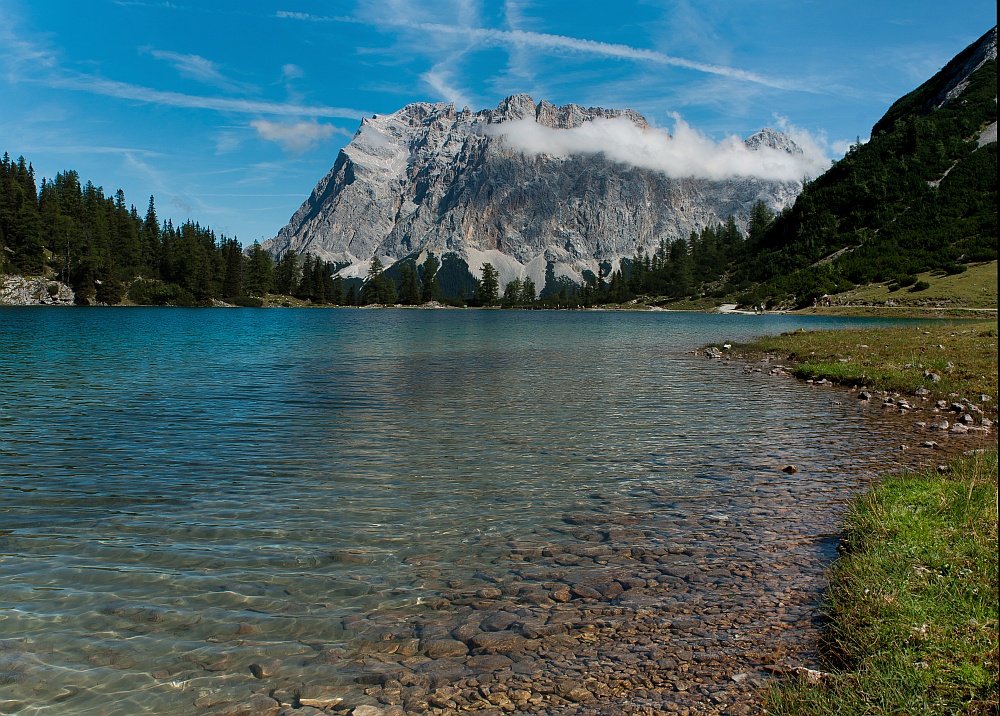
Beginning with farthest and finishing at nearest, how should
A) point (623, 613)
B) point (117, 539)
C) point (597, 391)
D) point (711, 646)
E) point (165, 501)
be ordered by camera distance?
point (597, 391)
point (165, 501)
point (117, 539)
point (623, 613)
point (711, 646)

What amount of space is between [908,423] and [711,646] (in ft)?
65.5

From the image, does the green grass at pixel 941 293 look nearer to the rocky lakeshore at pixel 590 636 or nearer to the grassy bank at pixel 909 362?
the grassy bank at pixel 909 362

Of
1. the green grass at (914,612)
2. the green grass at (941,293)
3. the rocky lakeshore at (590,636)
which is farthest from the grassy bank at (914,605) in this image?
the green grass at (941,293)

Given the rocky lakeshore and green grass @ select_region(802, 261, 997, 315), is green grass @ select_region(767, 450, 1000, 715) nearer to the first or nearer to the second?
the rocky lakeshore

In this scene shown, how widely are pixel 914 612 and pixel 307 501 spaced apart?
12.8 meters

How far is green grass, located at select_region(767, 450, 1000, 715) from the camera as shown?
6270 millimetres

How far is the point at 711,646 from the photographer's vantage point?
27.7 ft

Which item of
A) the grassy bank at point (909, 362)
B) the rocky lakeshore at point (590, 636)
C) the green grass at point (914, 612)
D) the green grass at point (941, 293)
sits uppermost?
the green grass at point (941, 293)

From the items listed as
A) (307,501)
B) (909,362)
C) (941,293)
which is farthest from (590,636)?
(941,293)

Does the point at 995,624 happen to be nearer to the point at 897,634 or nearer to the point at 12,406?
the point at 897,634

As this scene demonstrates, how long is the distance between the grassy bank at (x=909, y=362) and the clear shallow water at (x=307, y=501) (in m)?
4.32

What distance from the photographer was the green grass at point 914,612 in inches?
247

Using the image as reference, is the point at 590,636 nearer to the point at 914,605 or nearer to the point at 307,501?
the point at 914,605

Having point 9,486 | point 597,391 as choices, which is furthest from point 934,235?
point 9,486
